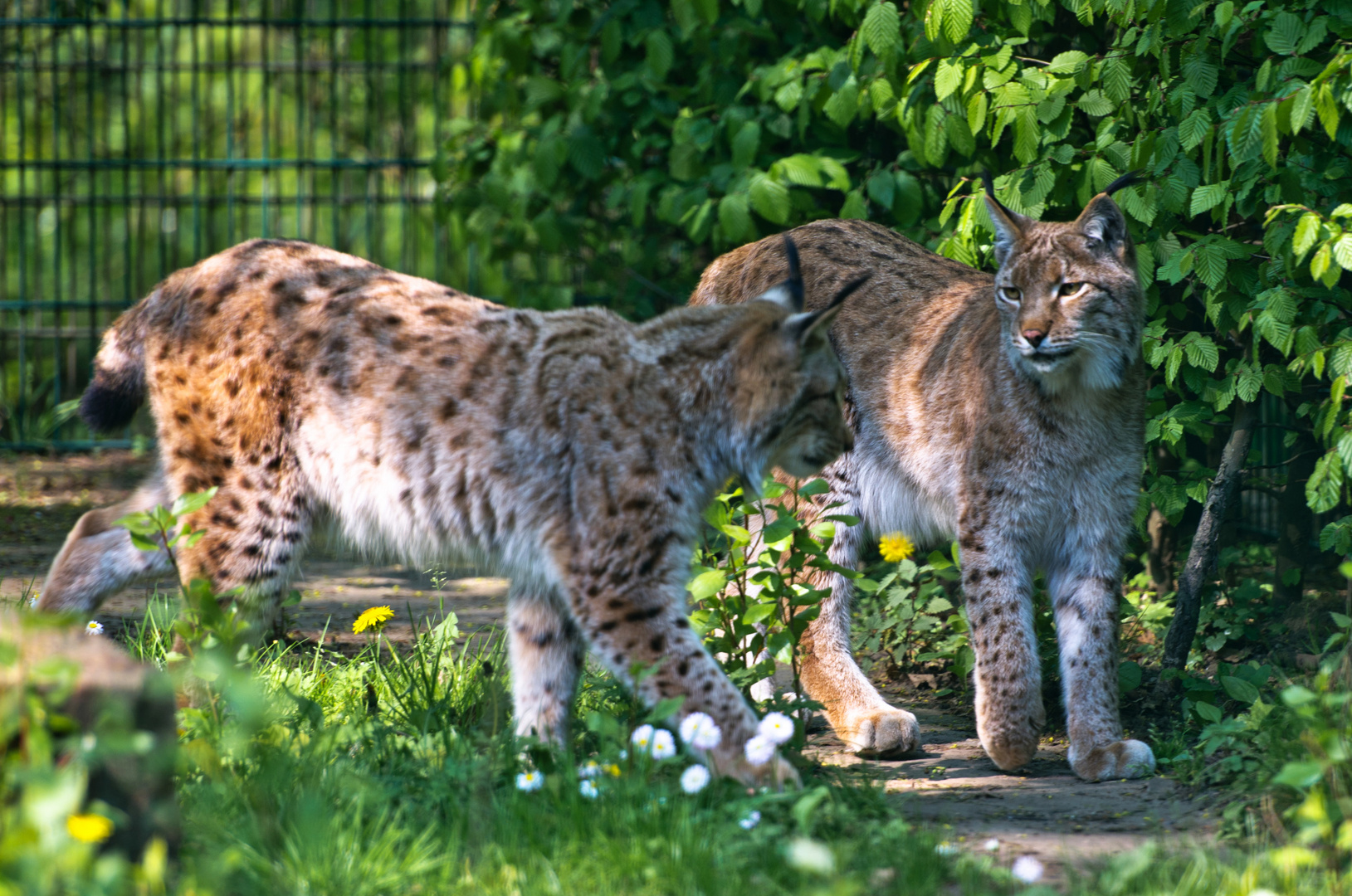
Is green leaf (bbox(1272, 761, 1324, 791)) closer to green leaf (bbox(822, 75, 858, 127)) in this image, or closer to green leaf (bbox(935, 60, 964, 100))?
green leaf (bbox(935, 60, 964, 100))

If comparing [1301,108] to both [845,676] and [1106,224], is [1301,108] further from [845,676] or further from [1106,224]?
[845,676]

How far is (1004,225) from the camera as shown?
4.51m

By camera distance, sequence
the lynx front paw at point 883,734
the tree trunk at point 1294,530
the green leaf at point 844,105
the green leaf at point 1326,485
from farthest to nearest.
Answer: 1. the green leaf at point 844,105
2. the tree trunk at point 1294,530
3. the lynx front paw at point 883,734
4. the green leaf at point 1326,485

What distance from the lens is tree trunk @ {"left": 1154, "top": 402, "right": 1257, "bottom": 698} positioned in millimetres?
4508

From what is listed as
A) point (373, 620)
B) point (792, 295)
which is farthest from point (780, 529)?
point (373, 620)

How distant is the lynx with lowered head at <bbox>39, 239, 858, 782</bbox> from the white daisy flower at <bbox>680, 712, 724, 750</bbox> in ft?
1.18

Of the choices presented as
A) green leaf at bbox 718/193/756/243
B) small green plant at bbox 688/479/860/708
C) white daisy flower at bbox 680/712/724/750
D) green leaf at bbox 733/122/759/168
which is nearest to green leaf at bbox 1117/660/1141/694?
small green plant at bbox 688/479/860/708

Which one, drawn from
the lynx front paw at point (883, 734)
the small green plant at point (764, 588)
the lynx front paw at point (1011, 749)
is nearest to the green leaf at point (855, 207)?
the small green plant at point (764, 588)

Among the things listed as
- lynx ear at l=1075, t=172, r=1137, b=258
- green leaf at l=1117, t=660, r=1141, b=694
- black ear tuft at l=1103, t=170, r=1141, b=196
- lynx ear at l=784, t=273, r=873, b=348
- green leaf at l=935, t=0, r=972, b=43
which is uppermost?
green leaf at l=935, t=0, r=972, b=43

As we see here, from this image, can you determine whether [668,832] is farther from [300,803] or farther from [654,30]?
[654,30]

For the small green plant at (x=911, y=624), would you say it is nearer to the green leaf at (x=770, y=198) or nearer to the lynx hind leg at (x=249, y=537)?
the green leaf at (x=770, y=198)

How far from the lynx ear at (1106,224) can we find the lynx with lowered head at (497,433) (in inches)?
43.6

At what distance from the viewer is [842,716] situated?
4547mm

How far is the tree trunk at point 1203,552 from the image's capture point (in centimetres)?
451
